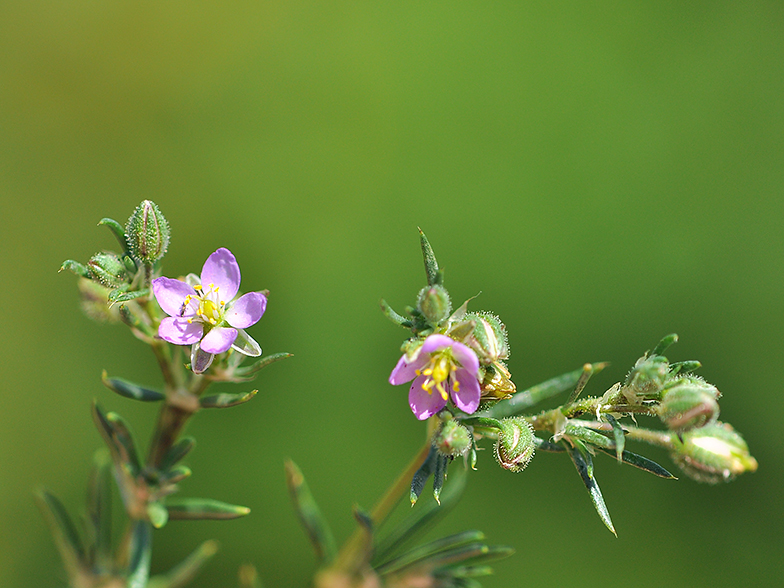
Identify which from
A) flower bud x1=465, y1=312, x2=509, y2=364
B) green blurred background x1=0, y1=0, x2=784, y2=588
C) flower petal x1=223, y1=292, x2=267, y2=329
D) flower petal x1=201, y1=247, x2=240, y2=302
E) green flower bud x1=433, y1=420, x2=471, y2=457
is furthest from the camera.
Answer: green blurred background x1=0, y1=0, x2=784, y2=588

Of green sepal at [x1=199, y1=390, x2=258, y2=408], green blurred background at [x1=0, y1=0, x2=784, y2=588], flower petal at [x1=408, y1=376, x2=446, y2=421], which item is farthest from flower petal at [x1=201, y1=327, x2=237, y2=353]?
green blurred background at [x1=0, y1=0, x2=784, y2=588]

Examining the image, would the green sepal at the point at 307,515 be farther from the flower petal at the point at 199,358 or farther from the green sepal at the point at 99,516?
the green sepal at the point at 99,516

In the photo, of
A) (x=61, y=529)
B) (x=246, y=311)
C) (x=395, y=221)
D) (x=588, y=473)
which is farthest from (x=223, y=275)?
(x=395, y=221)

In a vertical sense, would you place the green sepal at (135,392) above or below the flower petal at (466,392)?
above

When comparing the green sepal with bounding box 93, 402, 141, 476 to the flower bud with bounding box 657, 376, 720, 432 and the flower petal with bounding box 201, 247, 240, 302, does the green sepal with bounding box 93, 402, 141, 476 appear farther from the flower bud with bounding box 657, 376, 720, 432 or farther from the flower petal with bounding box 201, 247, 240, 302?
the flower bud with bounding box 657, 376, 720, 432

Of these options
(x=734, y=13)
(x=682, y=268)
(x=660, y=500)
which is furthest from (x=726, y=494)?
(x=734, y=13)

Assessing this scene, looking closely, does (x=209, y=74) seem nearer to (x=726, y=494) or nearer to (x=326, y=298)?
(x=326, y=298)

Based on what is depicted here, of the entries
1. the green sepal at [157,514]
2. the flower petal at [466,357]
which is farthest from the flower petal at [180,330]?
the flower petal at [466,357]
